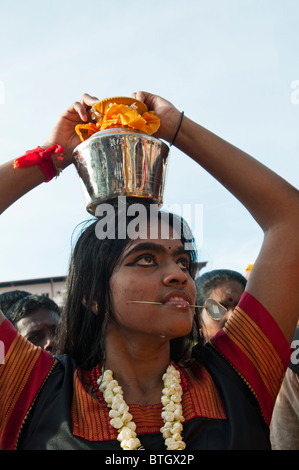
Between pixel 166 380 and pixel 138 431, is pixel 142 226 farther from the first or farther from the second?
pixel 138 431

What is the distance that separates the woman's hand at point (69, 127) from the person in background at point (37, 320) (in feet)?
5.99

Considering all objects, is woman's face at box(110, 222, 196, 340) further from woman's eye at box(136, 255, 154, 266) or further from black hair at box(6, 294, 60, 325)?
black hair at box(6, 294, 60, 325)

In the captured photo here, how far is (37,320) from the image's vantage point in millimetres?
4121

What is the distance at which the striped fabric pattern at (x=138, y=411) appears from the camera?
2.01m

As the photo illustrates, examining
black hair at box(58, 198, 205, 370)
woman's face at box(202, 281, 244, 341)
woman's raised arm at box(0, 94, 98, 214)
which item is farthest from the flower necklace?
woman's face at box(202, 281, 244, 341)

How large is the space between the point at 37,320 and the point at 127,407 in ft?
7.18

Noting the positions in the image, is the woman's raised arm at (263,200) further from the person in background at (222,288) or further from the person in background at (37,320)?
the person in background at (37,320)

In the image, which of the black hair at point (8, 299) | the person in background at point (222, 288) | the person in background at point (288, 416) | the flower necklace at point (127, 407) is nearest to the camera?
the flower necklace at point (127, 407)

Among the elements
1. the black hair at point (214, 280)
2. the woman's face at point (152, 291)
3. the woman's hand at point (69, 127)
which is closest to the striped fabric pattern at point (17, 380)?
the woman's face at point (152, 291)

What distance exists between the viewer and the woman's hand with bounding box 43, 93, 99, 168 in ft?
8.59

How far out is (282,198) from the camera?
247 cm

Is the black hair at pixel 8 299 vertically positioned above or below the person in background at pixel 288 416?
above
